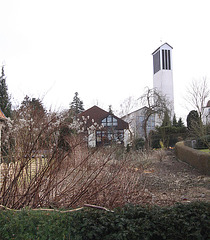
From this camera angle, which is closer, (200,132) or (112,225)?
(112,225)

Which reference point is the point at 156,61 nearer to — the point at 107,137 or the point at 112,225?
the point at 107,137

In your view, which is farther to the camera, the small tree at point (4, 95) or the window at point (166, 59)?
the window at point (166, 59)

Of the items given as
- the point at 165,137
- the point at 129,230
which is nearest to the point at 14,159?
the point at 129,230

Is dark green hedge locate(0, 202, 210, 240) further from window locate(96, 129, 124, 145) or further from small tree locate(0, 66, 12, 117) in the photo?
small tree locate(0, 66, 12, 117)

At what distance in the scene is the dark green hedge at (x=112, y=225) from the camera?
254 cm

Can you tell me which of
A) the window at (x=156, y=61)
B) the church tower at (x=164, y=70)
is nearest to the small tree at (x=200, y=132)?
the church tower at (x=164, y=70)

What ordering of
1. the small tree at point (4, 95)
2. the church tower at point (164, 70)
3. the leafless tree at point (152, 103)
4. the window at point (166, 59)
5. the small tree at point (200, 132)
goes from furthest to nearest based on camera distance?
the window at point (166, 59) < the church tower at point (164, 70) < the leafless tree at point (152, 103) < the small tree at point (4, 95) < the small tree at point (200, 132)

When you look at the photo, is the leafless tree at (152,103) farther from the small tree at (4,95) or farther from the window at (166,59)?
the window at (166,59)

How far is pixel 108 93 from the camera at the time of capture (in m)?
26.8

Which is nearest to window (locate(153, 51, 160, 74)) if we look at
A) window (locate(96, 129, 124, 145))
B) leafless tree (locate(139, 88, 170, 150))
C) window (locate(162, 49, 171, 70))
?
window (locate(162, 49, 171, 70))

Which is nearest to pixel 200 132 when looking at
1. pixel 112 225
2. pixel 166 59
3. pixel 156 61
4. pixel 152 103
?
pixel 152 103

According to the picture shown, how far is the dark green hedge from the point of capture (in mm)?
2545

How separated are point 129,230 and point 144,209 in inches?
13.8

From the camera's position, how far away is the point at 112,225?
2.58 m
